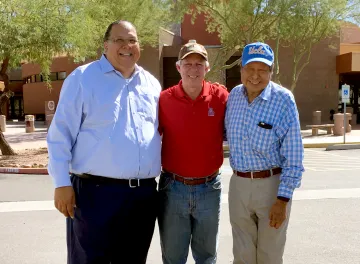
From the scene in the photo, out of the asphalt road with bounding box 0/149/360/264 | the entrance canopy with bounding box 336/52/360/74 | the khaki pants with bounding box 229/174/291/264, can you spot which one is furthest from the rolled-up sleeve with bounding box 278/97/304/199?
the entrance canopy with bounding box 336/52/360/74

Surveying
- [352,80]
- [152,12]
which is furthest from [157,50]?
[352,80]

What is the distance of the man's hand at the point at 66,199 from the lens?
276cm

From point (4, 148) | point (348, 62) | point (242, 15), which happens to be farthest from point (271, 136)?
point (348, 62)

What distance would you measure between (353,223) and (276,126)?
335 centimetres

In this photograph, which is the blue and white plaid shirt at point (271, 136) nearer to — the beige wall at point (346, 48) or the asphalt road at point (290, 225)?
the asphalt road at point (290, 225)

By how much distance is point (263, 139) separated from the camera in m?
2.87

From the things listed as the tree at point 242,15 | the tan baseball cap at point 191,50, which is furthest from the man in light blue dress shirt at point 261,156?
the tree at point 242,15

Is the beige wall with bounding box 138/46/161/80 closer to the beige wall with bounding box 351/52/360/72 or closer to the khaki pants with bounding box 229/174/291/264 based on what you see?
the beige wall with bounding box 351/52/360/72

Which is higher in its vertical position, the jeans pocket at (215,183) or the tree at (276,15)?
the tree at (276,15)

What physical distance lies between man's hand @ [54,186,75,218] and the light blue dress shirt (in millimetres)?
39

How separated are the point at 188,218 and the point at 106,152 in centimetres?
84

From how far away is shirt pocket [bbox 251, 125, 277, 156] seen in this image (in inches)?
113

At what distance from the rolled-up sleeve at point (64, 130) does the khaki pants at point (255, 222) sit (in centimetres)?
125

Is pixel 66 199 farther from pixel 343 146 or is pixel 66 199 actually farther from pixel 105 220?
pixel 343 146
